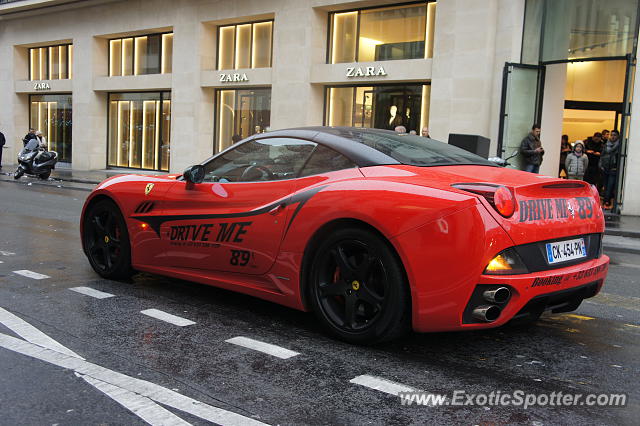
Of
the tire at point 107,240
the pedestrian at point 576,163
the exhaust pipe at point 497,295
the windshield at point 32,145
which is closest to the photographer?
the exhaust pipe at point 497,295

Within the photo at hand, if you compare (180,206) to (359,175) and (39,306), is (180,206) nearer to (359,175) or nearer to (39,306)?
(39,306)

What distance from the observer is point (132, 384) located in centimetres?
346

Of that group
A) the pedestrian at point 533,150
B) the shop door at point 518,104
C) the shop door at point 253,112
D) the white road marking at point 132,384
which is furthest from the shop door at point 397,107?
the white road marking at point 132,384

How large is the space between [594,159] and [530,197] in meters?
15.5

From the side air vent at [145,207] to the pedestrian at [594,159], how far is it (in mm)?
15164

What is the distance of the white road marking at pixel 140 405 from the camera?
9.92ft

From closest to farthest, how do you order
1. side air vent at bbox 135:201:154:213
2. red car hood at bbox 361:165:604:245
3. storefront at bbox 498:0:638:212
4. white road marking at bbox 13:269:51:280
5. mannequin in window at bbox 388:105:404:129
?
red car hood at bbox 361:165:604:245, side air vent at bbox 135:201:154:213, white road marking at bbox 13:269:51:280, storefront at bbox 498:0:638:212, mannequin in window at bbox 388:105:404:129

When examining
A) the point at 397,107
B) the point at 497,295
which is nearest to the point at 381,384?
the point at 497,295

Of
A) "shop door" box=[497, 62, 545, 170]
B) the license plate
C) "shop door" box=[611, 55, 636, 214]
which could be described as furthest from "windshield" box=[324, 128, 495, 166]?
"shop door" box=[497, 62, 545, 170]

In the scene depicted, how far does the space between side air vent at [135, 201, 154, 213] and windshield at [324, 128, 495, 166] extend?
174 cm

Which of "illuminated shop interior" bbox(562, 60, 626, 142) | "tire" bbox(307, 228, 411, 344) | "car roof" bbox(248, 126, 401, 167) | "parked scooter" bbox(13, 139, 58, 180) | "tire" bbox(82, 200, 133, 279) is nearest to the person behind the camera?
"tire" bbox(307, 228, 411, 344)

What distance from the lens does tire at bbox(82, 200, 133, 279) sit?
584 cm

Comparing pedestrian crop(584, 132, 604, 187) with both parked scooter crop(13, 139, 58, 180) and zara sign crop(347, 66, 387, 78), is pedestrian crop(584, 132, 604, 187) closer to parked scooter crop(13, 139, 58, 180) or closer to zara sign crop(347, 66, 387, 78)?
zara sign crop(347, 66, 387, 78)

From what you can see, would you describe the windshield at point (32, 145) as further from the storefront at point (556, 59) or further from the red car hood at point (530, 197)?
the red car hood at point (530, 197)
